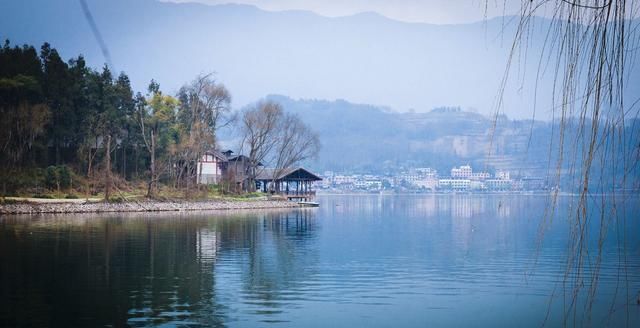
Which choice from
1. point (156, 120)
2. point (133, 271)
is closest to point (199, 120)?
point (156, 120)

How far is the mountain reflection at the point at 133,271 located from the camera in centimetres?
1368

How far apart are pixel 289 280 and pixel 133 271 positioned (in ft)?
15.3

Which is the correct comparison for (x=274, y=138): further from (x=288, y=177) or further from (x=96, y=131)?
(x=96, y=131)

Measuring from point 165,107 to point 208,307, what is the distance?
4993cm

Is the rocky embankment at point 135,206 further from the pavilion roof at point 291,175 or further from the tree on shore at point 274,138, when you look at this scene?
the tree on shore at point 274,138

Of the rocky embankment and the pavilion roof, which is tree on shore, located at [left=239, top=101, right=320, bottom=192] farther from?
the rocky embankment

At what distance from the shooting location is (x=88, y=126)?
54.1 m

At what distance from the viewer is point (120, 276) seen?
18.4 metres

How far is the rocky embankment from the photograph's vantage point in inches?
1672

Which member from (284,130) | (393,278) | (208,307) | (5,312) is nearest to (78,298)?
(5,312)

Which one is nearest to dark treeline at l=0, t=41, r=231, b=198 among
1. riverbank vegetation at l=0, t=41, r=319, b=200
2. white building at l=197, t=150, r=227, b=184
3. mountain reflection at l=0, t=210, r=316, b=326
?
riverbank vegetation at l=0, t=41, r=319, b=200

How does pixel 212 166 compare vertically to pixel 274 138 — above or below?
below

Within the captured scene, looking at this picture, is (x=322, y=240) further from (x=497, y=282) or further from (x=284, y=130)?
(x=284, y=130)

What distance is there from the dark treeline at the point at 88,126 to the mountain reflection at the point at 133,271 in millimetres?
13967
